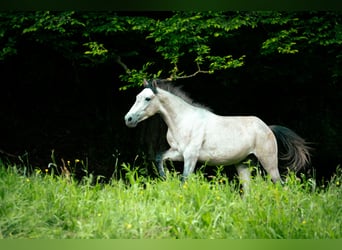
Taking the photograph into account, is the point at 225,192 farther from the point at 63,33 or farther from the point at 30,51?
the point at 30,51

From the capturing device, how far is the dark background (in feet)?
23.8

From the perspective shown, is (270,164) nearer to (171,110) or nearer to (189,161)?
(189,161)

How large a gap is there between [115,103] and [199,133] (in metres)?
1.94

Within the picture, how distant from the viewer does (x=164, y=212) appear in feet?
15.7

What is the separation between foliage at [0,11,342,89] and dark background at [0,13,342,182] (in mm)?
270

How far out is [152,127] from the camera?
716 centimetres

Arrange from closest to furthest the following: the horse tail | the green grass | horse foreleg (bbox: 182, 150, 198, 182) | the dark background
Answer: the green grass → horse foreleg (bbox: 182, 150, 198, 182) → the horse tail → the dark background

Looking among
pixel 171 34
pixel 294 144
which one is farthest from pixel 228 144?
pixel 171 34

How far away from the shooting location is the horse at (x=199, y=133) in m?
6.12

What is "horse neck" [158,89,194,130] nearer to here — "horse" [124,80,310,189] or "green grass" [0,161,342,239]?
"horse" [124,80,310,189]

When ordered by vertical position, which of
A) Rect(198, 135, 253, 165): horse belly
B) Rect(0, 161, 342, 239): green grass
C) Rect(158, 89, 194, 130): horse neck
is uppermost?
Rect(158, 89, 194, 130): horse neck

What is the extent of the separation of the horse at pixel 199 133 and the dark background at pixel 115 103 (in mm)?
889

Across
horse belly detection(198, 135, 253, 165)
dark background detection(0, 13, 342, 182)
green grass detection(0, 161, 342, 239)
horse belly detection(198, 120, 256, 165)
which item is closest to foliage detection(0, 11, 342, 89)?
dark background detection(0, 13, 342, 182)
